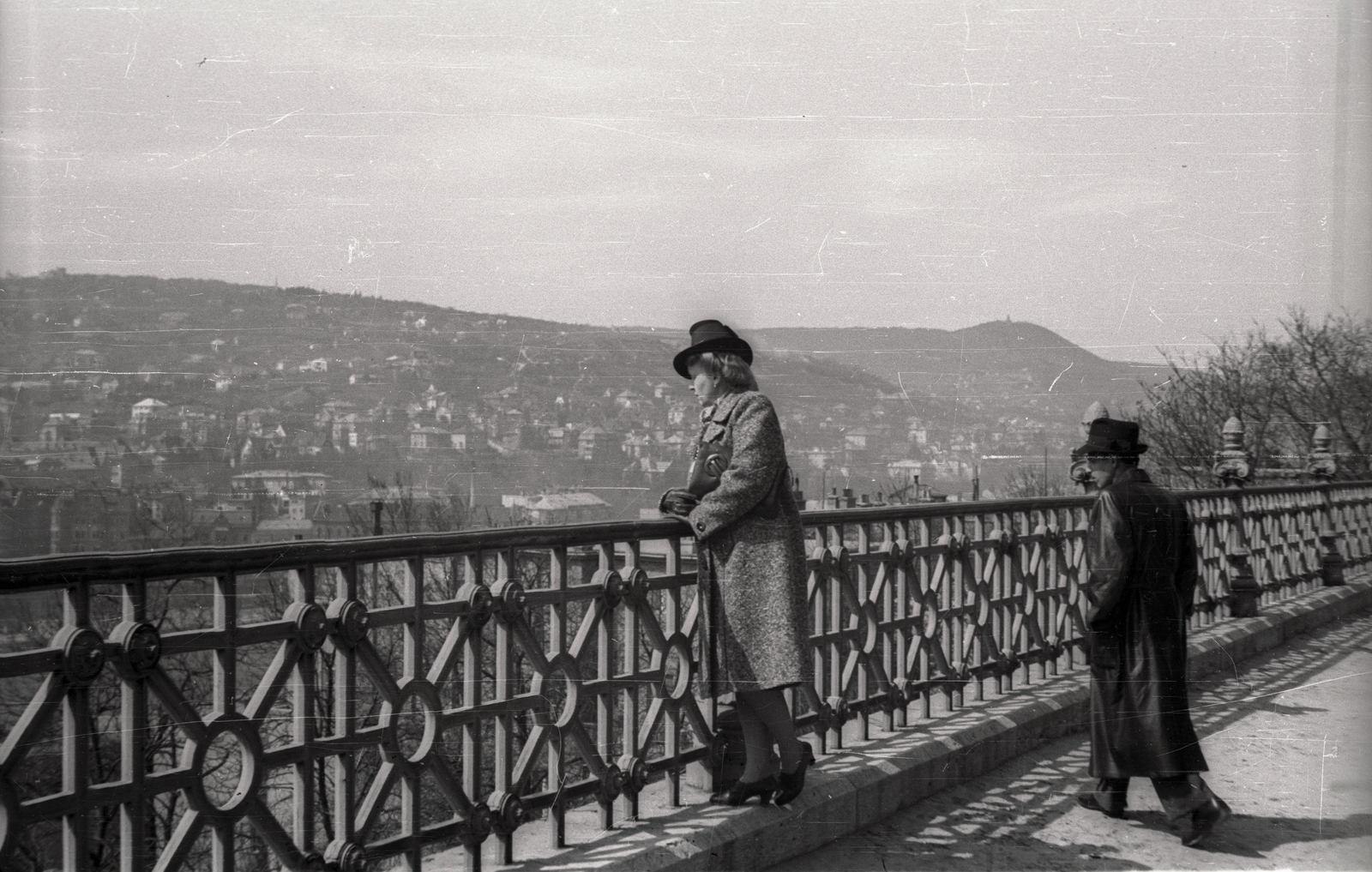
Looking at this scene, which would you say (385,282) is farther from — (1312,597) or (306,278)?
(1312,597)

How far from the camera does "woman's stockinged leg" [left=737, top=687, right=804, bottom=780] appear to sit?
487cm

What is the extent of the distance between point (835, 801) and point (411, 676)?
7.31ft

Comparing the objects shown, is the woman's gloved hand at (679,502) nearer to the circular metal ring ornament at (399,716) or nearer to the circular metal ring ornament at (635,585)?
the circular metal ring ornament at (635,585)

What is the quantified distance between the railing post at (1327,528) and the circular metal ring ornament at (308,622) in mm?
15075

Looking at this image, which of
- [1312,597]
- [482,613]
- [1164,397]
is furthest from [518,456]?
[1164,397]

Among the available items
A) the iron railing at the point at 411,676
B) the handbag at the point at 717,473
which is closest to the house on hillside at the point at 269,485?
the iron railing at the point at 411,676

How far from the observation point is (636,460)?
1202 centimetres

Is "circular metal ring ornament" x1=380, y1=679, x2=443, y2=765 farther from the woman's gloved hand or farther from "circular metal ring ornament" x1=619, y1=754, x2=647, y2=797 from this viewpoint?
the woman's gloved hand

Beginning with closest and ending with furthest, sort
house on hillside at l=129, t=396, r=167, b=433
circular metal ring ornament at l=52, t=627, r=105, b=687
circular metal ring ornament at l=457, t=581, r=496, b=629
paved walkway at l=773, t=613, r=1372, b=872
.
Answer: circular metal ring ornament at l=52, t=627, r=105, b=687 → circular metal ring ornament at l=457, t=581, r=496, b=629 → paved walkway at l=773, t=613, r=1372, b=872 → house on hillside at l=129, t=396, r=167, b=433

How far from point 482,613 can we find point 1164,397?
117ft

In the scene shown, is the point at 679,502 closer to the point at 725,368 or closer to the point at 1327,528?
the point at 725,368

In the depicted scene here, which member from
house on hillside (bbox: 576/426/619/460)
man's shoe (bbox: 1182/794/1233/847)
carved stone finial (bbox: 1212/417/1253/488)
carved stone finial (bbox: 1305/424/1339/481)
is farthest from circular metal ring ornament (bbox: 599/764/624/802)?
carved stone finial (bbox: 1305/424/1339/481)

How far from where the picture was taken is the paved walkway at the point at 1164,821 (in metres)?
5.13

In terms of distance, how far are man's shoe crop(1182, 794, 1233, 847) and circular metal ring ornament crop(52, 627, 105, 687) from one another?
4.50 meters
